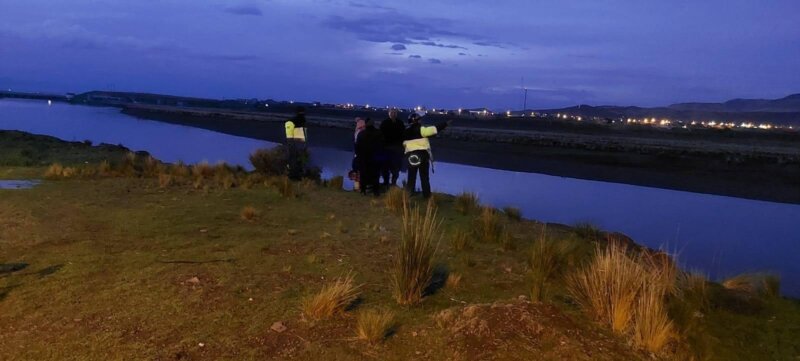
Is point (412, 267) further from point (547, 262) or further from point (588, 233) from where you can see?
point (588, 233)

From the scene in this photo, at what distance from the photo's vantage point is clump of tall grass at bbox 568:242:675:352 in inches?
220

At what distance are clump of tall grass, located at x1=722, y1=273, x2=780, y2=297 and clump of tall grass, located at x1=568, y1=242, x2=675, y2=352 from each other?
2388 millimetres

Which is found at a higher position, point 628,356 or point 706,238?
point 628,356

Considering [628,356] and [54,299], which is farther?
[54,299]

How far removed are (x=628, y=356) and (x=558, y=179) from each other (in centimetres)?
2488

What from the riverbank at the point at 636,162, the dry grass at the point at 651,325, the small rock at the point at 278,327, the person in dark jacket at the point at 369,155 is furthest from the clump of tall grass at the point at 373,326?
the riverbank at the point at 636,162

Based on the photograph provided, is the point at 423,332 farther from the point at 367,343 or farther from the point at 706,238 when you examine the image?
the point at 706,238

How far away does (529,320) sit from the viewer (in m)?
5.79

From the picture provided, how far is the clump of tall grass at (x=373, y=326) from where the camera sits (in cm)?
563

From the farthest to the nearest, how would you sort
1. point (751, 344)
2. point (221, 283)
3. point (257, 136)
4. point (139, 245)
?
point (257, 136), point (139, 245), point (221, 283), point (751, 344)

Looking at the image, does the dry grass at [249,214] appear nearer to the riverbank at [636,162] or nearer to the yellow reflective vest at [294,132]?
the yellow reflective vest at [294,132]

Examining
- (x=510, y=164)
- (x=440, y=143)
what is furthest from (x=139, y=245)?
(x=440, y=143)

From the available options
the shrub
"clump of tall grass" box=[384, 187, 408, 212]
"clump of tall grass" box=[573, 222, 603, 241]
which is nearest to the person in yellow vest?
"clump of tall grass" box=[384, 187, 408, 212]

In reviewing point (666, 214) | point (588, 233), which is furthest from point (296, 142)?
point (666, 214)
